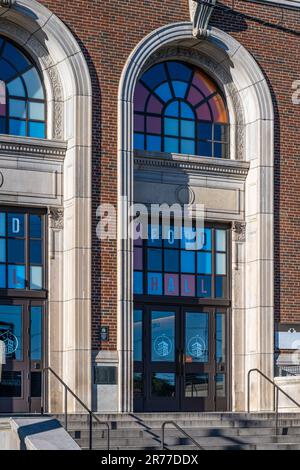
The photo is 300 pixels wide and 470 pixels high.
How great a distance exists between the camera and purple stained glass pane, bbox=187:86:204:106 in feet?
101

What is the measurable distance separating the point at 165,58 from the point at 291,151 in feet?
12.6

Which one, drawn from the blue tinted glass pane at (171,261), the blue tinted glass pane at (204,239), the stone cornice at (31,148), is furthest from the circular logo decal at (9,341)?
the blue tinted glass pane at (204,239)

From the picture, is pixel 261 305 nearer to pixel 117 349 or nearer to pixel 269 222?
pixel 269 222

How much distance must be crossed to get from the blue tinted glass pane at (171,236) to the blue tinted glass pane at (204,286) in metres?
1.06

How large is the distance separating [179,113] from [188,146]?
820 mm

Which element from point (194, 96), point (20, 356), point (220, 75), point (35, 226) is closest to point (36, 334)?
point (20, 356)

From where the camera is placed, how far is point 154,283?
29.7 meters

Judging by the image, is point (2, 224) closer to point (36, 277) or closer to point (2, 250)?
point (2, 250)

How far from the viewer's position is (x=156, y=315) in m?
29.6

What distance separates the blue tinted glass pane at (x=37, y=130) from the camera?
2870cm

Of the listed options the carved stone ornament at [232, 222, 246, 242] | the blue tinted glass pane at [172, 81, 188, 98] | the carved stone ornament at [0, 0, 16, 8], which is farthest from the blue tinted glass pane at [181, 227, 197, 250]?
the carved stone ornament at [0, 0, 16, 8]
